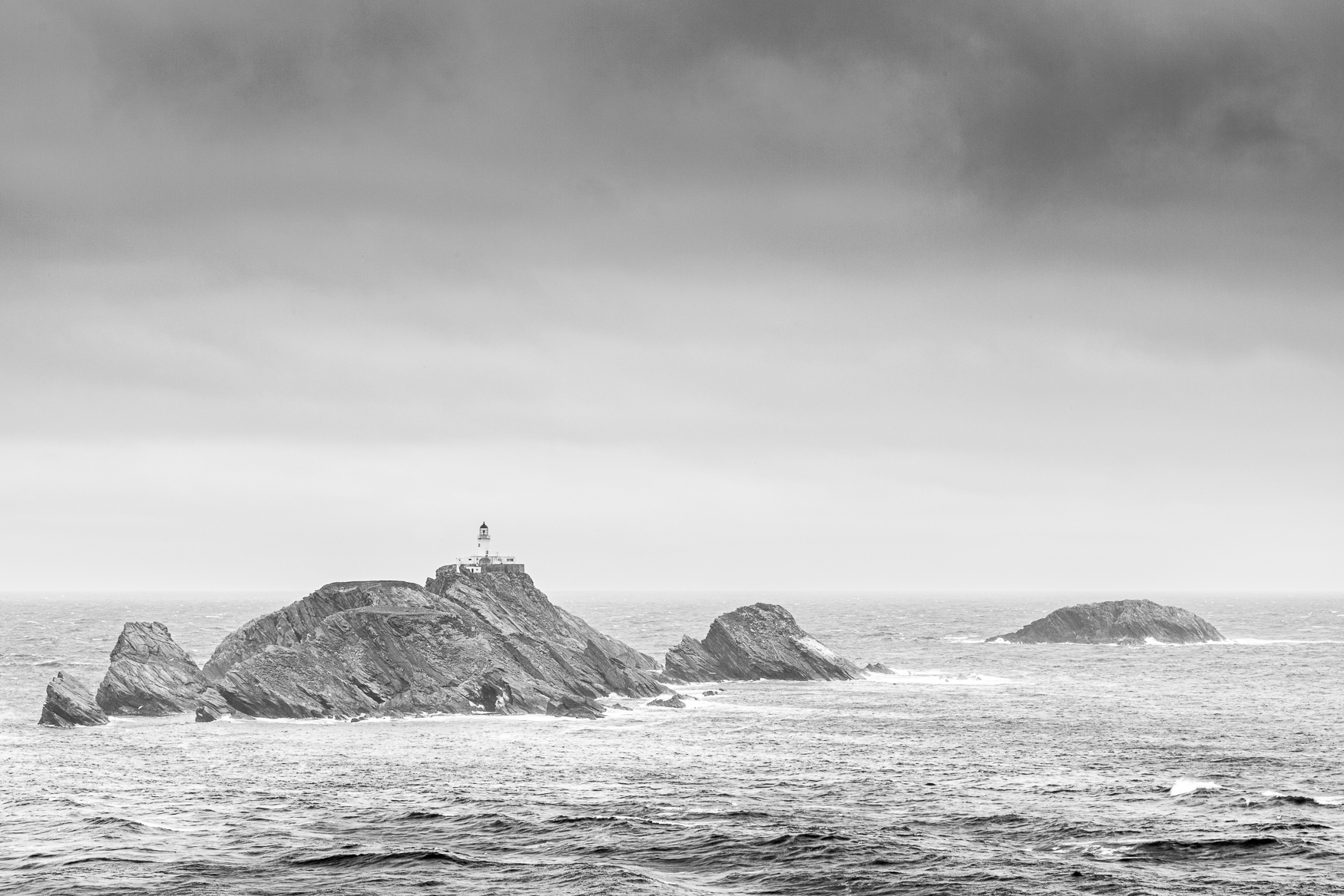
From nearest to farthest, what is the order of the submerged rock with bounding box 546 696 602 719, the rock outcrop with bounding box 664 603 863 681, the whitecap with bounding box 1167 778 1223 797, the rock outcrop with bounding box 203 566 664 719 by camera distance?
the whitecap with bounding box 1167 778 1223 797 → the rock outcrop with bounding box 203 566 664 719 → the submerged rock with bounding box 546 696 602 719 → the rock outcrop with bounding box 664 603 863 681

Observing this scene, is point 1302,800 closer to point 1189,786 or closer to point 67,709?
point 1189,786

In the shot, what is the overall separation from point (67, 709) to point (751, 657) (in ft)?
226

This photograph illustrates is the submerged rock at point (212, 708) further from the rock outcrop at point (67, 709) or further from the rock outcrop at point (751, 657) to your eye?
the rock outcrop at point (751, 657)

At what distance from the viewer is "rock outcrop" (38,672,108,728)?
3728 inches

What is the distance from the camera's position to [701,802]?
6712 centimetres

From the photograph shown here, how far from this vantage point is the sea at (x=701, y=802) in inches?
2039

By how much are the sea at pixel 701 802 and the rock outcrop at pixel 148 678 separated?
4963 millimetres

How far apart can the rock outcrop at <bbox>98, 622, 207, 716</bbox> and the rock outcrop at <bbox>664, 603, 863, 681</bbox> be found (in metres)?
49.8

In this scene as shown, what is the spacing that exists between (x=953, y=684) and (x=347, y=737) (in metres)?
67.3

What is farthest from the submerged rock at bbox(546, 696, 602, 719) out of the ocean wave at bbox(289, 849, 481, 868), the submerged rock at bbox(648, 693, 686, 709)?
the ocean wave at bbox(289, 849, 481, 868)

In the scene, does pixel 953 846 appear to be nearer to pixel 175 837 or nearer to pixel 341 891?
pixel 341 891

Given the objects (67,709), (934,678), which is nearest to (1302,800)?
(934,678)

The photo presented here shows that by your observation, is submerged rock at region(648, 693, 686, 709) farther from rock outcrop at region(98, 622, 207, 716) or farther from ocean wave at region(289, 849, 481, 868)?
ocean wave at region(289, 849, 481, 868)

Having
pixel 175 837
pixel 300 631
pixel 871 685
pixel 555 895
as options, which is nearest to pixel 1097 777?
pixel 555 895
